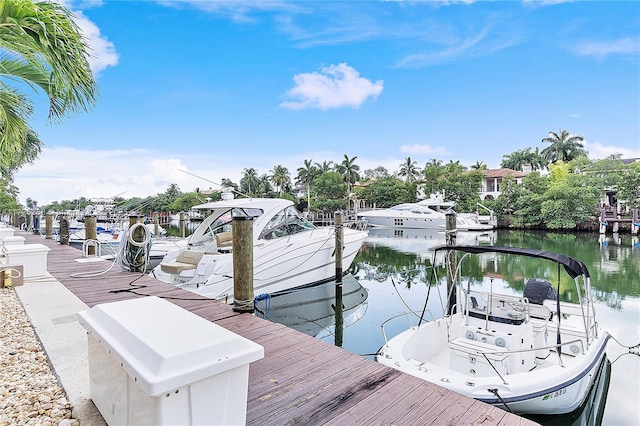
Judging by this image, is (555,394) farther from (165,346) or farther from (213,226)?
(213,226)

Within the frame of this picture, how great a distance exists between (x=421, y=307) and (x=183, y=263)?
6194mm

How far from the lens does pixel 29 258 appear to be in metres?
5.77

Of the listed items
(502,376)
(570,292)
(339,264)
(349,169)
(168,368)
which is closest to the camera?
(168,368)

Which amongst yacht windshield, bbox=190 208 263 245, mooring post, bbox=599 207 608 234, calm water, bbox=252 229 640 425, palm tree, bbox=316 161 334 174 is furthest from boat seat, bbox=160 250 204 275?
palm tree, bbox=316 161 334 174

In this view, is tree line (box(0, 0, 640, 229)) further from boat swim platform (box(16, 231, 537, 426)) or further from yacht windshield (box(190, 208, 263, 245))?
yacht windshield (box(190, 208, 263, 245))

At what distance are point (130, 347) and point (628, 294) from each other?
13998 mm

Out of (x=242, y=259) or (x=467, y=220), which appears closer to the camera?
(x=242, y=259)

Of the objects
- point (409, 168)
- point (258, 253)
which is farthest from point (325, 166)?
point (258, 253)

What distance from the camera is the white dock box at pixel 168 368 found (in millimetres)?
1343

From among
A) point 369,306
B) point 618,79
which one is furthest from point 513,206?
point 369,306

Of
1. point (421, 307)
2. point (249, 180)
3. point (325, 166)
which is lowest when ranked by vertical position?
point (421, 307)

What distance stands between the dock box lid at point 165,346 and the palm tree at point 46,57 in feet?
8.61

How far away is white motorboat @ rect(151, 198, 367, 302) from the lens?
295 inches

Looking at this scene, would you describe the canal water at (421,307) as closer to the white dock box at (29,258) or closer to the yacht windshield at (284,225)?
the yacht windshield at (284,225)
